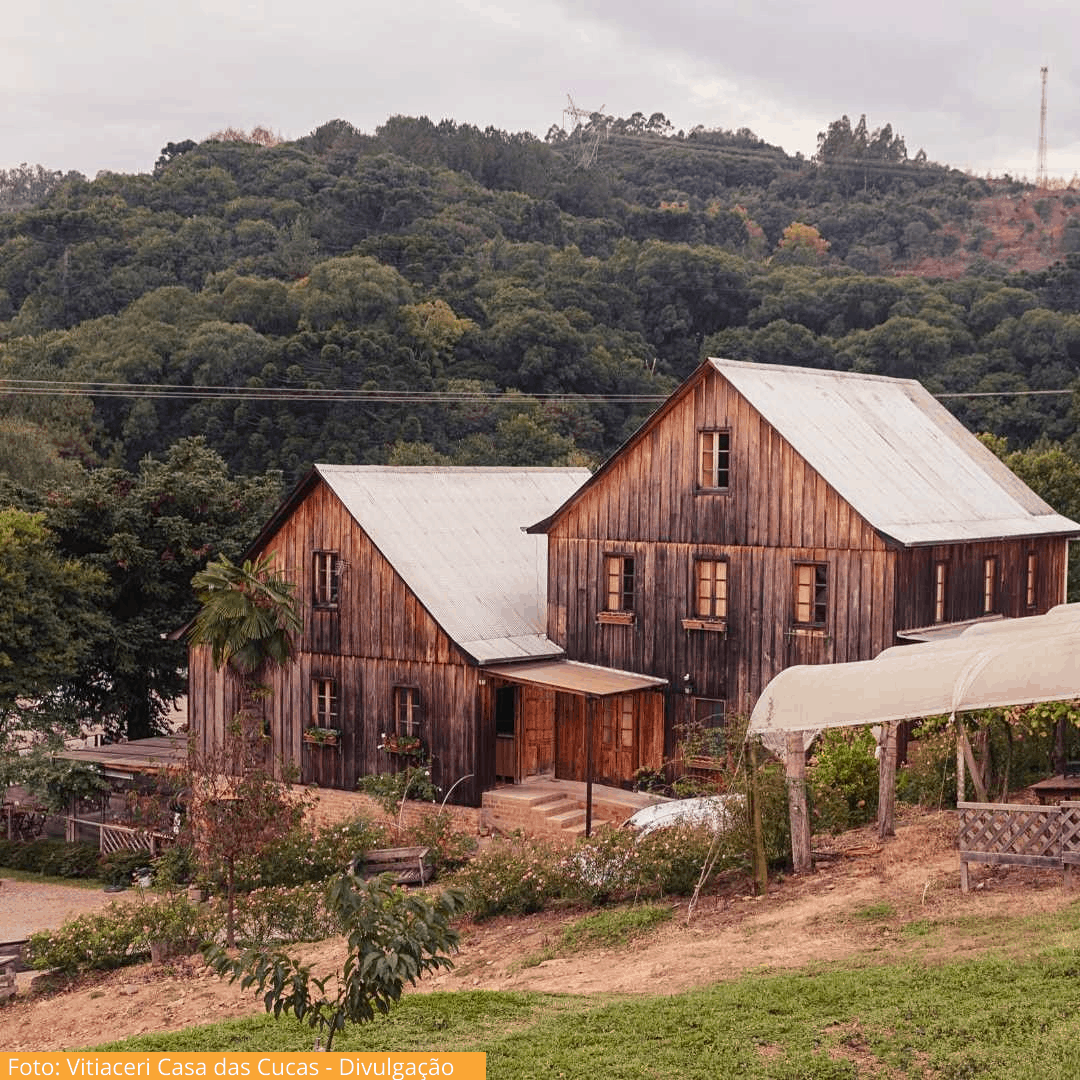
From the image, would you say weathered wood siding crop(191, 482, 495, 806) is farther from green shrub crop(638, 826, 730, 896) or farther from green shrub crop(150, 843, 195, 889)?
green shrub crop(638, 826, 730, 896)

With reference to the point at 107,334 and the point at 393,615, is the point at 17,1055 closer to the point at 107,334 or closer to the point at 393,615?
the point at 393,615

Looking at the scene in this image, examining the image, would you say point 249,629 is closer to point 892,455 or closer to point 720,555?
point 720,555

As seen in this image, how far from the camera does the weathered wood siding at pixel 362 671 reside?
2881cm

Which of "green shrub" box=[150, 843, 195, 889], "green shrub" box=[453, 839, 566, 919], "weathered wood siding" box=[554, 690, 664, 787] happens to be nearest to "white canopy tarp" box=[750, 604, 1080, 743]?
"green shrub" box=[453, 839, 566, 919]

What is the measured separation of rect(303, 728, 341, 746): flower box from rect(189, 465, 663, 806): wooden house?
0.09 feet

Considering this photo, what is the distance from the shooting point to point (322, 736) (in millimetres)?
30250

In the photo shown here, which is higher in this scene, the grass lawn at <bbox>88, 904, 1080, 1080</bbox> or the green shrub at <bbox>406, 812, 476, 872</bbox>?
the grass lawn at <bbox>88, 904, 1080, 1080</bbox>

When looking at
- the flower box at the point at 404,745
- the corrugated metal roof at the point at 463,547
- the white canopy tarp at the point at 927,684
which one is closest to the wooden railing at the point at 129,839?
the flower box at the point at 404,745

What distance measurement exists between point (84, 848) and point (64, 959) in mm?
10873

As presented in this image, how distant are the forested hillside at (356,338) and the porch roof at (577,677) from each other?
39.3 ft

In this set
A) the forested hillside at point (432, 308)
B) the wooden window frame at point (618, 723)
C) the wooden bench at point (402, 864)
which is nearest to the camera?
the wooden bench at point (402, 864)

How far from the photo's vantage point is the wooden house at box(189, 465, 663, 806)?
28844 millimetres

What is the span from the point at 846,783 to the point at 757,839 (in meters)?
4.65

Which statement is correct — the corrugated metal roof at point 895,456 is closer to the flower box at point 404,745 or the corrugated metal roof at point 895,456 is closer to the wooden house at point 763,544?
the wooden house at point 763,544
